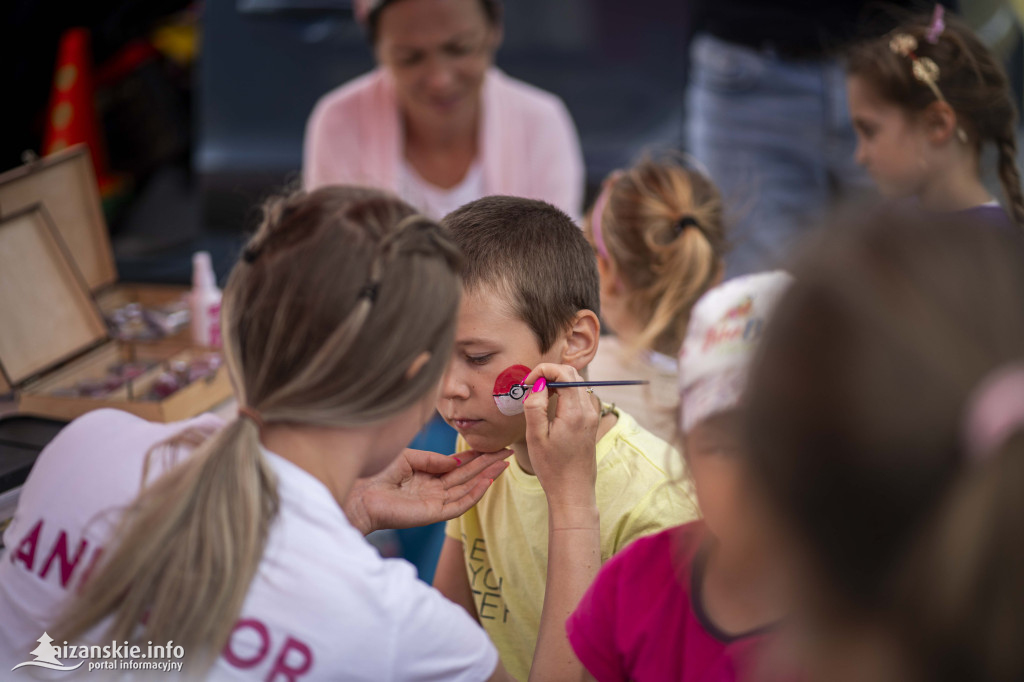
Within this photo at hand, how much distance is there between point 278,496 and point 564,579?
1.25ft

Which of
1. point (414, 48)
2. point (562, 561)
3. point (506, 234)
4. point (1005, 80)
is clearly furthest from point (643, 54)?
point (562, 561)

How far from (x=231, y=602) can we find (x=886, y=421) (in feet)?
1.78

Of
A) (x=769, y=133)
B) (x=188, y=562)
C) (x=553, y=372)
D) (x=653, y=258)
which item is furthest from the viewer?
(x=769, y=133)

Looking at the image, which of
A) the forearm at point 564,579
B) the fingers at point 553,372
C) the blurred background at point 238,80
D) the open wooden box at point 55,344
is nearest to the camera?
the forearm at point 564,579

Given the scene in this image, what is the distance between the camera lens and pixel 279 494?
805 millimetres

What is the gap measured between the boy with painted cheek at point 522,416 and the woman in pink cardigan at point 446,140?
44.5 inches

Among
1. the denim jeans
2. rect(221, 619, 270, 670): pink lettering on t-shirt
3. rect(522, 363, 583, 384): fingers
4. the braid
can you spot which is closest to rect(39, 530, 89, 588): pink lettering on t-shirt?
rect(221, 619, 270, 670): pink lettering on t-shirt

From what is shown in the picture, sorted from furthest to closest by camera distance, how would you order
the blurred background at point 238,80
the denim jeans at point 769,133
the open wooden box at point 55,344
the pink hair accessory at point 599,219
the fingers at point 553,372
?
the blurred background at point 238,80 < the denim jeans at point 769,133 < the pink hair accessory at point 599,219 < the open wooden box at point 55,344 < the fingers at point 553,372

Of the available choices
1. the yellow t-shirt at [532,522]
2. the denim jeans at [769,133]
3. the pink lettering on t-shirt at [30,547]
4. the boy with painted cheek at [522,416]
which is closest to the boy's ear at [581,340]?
the boy with painted cheek at [522,416]

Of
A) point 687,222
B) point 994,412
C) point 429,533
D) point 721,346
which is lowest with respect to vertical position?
point 429,533

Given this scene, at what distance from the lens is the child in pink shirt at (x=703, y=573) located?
807mm

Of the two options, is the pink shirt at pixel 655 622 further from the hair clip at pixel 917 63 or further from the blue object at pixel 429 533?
the hair clip at pixel 917 63

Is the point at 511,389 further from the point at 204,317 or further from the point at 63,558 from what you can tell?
the point at 204,317

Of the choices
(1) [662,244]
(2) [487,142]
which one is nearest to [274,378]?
(1) [662,244]
